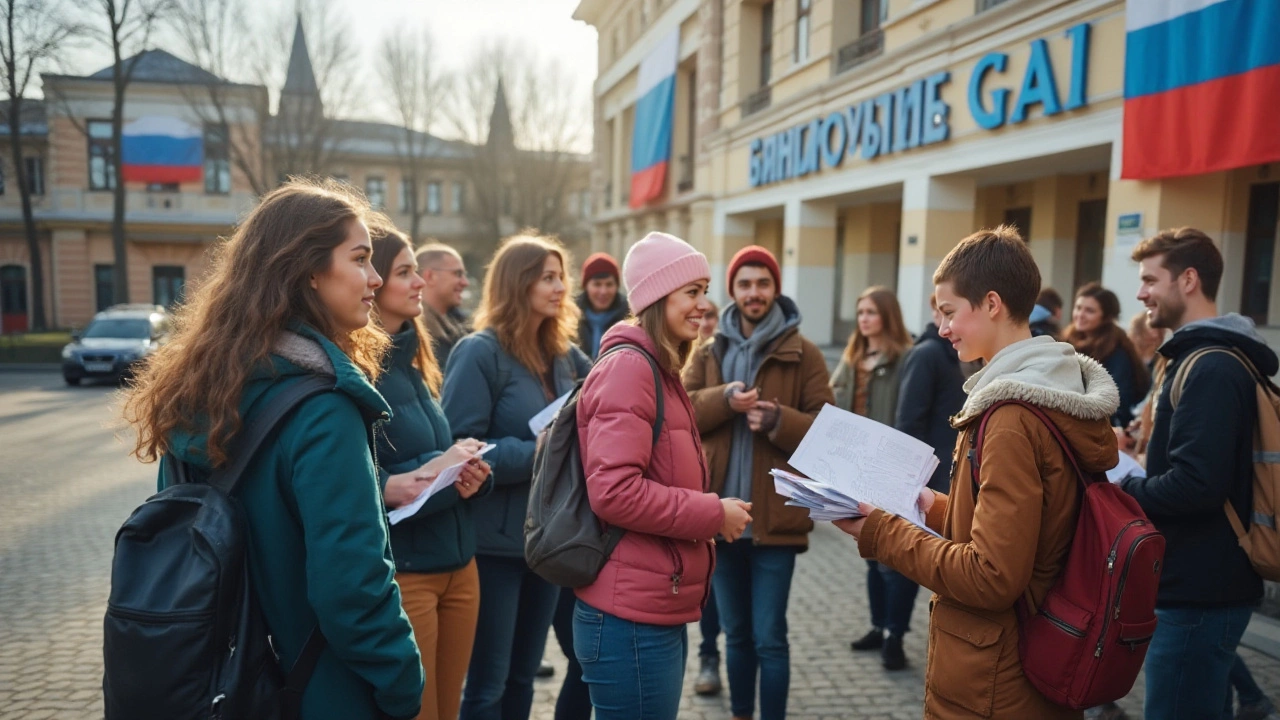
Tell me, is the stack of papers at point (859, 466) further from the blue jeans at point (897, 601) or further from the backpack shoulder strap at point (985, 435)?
the blue jeans at point (897, 601)

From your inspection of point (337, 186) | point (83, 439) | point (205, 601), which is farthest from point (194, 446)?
point (83, 439)

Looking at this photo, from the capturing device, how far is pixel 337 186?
2.27m

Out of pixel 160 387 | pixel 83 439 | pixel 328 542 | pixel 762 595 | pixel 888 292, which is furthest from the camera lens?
pixel 83 439

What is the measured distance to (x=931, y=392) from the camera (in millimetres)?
4457

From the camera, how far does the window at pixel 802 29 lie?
590 inches

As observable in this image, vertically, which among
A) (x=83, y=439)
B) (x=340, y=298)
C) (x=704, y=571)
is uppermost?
(x=340, y=298)

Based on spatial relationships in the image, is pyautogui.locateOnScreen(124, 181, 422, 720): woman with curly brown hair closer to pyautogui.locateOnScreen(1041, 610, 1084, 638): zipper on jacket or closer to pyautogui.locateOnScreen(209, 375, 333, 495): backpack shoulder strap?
pyautogui.locateOnScreen(209, 375, 333, 495): backpack shoulder strap

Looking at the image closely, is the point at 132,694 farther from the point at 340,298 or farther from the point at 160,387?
the point at 340,298

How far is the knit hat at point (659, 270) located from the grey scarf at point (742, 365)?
1216mm

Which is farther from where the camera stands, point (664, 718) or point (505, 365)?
point (505, 365)

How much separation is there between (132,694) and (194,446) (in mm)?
479

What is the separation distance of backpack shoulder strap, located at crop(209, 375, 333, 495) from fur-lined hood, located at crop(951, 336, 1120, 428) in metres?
1.49

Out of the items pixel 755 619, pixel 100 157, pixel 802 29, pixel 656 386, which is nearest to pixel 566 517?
pixel 656 386

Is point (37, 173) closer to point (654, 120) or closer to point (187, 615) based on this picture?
point (654, 120)
